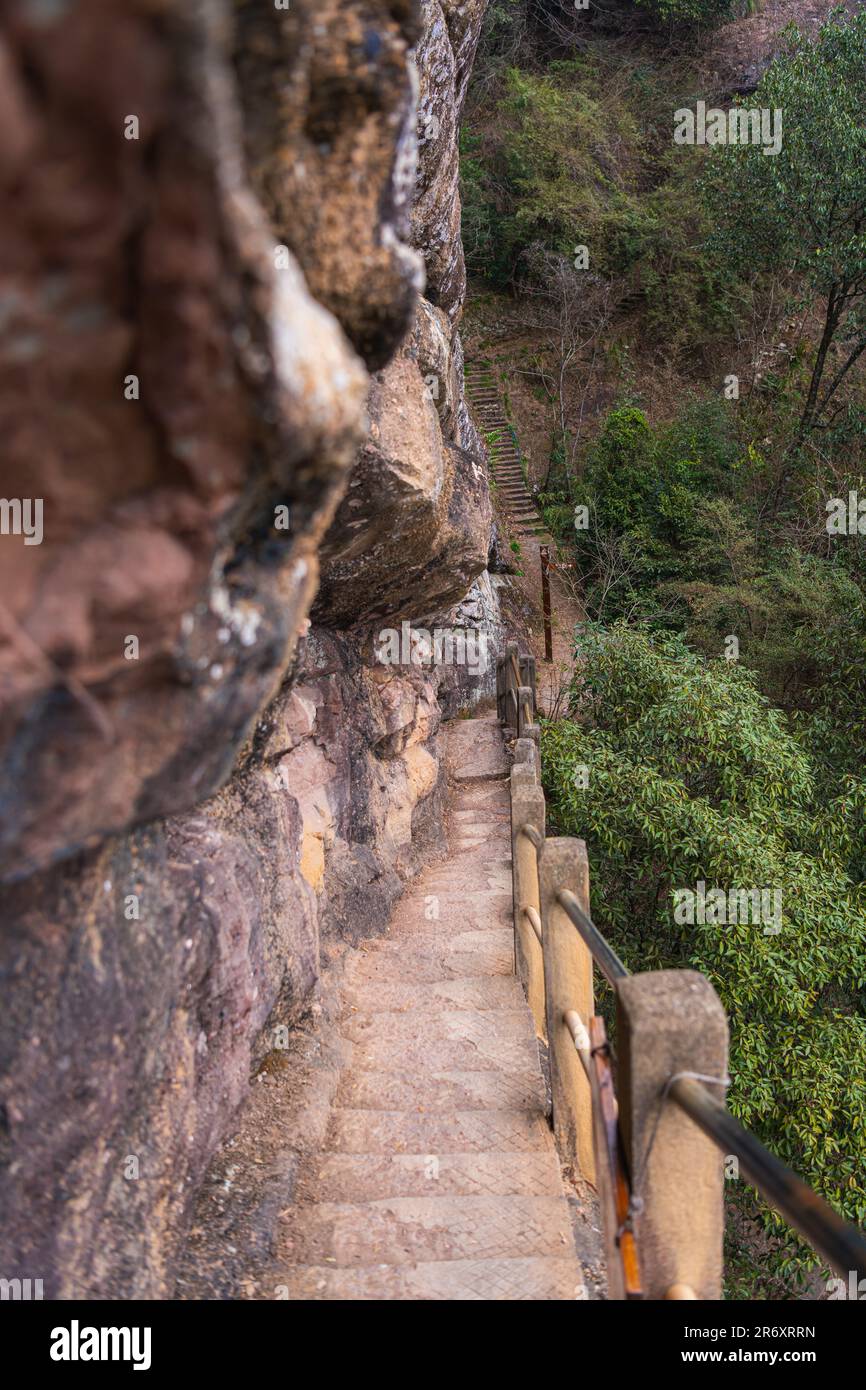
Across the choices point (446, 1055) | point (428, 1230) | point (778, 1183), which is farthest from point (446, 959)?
point (778, 1183)

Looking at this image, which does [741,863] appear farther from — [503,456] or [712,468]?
[503,456]

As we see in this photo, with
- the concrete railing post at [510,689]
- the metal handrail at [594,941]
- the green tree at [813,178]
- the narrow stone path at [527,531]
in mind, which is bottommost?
the metal handrail at [594,941]

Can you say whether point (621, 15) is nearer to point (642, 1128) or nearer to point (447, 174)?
point (447, 174)

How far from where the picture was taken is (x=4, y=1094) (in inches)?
88.0

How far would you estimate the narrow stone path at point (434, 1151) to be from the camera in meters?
3.10

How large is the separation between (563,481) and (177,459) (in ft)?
57.4

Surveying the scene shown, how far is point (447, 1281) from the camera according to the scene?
304 centimetres

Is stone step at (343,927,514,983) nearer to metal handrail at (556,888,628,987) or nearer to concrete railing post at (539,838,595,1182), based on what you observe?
concrete railing post at (539,838,595,1182)

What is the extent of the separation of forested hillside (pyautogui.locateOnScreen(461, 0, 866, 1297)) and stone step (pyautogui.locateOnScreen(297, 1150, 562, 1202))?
273 cm

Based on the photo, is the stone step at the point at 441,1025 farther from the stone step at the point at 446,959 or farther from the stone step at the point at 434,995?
the stone step at the point at 446,959

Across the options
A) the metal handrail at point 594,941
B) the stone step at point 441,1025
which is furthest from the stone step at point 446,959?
the metal handrail at point 594,941

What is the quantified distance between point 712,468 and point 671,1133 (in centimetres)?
1621

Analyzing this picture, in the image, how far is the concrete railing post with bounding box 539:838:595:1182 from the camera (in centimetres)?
363

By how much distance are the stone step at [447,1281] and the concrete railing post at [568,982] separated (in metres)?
0.59
